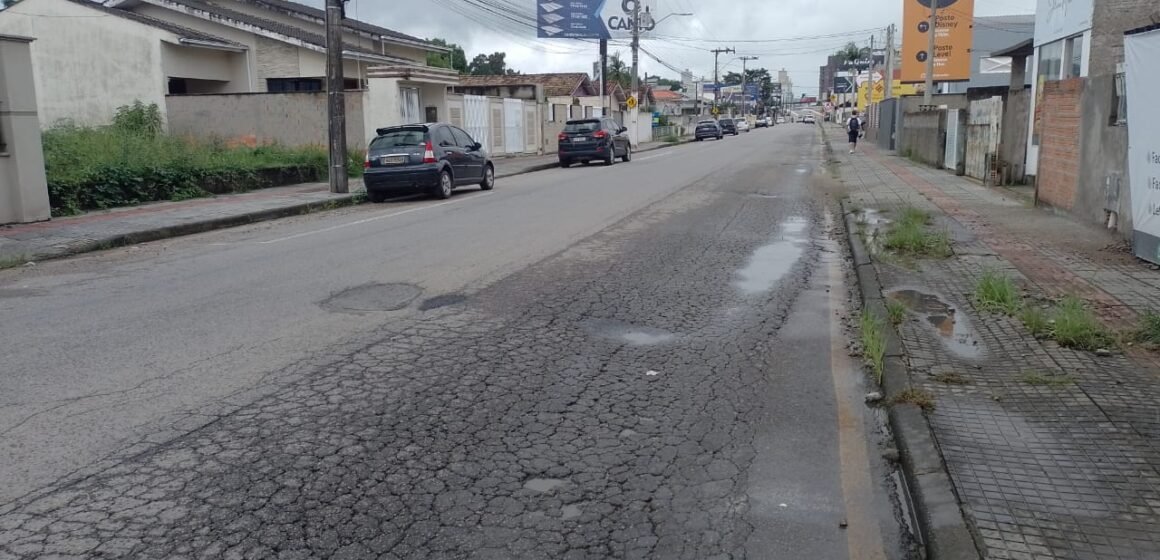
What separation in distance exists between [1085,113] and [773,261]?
514 centimetres

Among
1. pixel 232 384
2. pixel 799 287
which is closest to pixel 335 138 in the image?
pixel 799 287

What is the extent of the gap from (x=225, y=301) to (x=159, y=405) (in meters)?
3.09

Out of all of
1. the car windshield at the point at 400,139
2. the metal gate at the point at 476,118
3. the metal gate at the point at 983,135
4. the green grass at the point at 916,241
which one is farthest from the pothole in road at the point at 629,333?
the metal gate at the point at 476,118

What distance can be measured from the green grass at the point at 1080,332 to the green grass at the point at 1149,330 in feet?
0.68

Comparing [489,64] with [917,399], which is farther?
[489,64]

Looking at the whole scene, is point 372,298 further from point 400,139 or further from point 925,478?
point 400,139

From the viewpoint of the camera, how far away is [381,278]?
364 inches

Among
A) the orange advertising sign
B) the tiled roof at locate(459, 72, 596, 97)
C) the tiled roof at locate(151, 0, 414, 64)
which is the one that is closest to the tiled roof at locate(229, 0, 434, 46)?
the tiled roof at locate(151, 0, 414, 64)

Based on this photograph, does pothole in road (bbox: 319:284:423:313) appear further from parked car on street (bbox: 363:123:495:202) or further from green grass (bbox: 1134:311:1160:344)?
parked car on street (bbox: 363:123:495:202)

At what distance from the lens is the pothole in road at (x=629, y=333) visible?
22.9 feet

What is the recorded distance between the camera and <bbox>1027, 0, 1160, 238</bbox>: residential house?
36.4ft

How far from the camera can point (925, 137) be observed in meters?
30.2

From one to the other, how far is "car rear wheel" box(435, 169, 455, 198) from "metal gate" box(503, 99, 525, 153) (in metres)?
18.2

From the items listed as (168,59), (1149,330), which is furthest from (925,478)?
(168,59)
